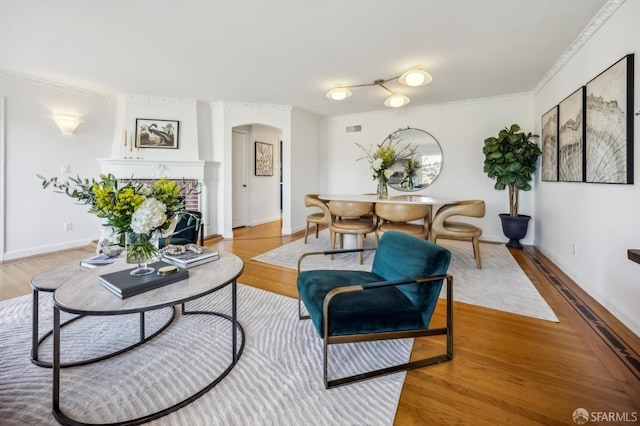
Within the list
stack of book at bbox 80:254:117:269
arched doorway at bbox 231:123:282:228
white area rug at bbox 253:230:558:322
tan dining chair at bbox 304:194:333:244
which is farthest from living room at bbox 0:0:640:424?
stack of book at bbox 80:254:117:269

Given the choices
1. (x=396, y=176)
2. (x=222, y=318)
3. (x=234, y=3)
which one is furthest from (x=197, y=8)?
(x=396, y=176)

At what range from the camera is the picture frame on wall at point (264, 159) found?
6603mm

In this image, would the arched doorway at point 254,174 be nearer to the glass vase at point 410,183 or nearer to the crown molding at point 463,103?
the crown molding at point 463,103

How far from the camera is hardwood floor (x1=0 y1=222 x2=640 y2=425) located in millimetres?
1349

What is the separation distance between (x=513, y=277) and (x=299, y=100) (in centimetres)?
403

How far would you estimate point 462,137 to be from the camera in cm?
509

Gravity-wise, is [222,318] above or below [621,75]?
below

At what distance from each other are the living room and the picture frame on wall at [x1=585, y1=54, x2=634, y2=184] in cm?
9

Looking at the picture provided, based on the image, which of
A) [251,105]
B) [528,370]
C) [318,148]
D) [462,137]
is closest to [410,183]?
[462,137]

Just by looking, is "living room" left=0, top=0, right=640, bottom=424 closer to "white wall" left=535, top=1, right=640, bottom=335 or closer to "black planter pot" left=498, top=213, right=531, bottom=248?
"white wall" left=535, top=1, right=640, bottom=335

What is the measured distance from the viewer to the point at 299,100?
4.96 metres

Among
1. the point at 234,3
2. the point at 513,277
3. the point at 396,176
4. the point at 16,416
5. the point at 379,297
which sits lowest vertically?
the point at 16,416

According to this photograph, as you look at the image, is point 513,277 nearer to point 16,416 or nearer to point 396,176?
point 396,176

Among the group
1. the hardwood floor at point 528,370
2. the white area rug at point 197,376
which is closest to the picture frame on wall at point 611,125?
the hardwood floor at point 528,370
